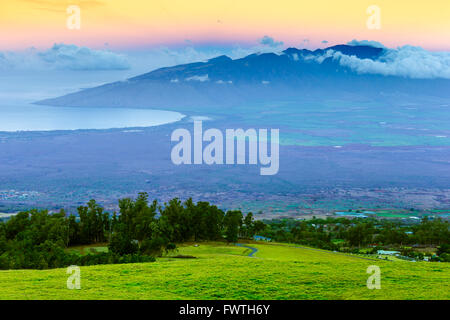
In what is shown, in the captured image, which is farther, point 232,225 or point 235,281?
point 232,225

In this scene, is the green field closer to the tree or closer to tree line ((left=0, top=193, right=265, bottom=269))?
tree line ((left=0, top=193, right=265, bottom=269))

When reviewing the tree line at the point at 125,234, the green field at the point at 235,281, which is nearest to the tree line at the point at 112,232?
the tree line at the point at 125,234

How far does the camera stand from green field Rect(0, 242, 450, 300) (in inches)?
434

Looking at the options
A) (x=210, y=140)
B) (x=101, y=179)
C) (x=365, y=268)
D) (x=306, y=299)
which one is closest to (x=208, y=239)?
(x=365, y=268)

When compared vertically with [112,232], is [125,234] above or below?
above

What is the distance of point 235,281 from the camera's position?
12203 mm

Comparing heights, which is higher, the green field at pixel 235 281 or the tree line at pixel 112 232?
the green field at pixel 235 281

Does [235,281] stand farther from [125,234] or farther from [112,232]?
[112,232]

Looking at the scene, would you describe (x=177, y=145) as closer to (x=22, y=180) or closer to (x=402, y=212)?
(x=22, y=180)

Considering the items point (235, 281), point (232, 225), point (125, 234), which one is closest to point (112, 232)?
point (125, 234)

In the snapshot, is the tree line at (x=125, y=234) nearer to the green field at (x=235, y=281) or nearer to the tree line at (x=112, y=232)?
the tree line at (x=112, y=232)

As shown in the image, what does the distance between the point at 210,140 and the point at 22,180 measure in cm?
5659

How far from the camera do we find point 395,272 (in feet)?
43.3

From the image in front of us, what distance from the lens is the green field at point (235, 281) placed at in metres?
11.0
